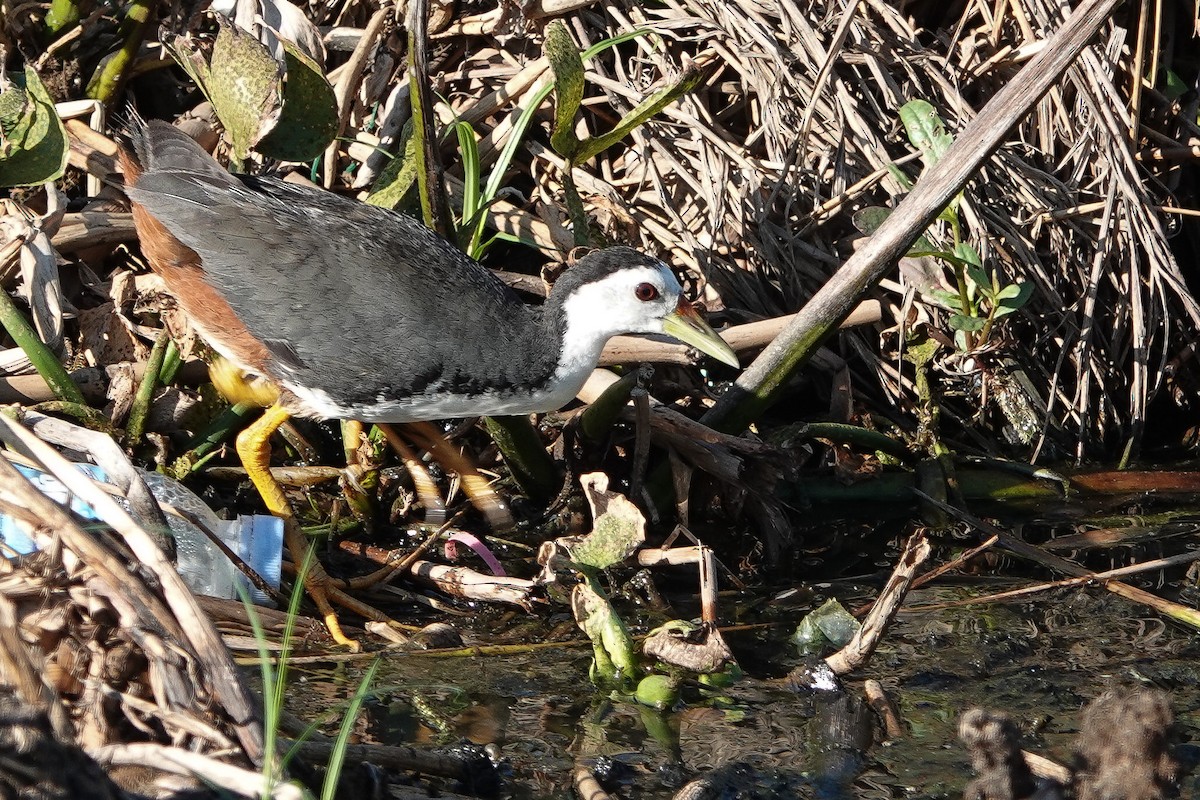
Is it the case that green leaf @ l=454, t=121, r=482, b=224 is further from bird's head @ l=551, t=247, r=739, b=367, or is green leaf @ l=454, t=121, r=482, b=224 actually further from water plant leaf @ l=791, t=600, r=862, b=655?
water plant leaf @ l=791, t=600, r=862, b=655

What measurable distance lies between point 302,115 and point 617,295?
1.24 m

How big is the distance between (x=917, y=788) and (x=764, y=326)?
1940 millimetres

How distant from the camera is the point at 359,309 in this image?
3590 mm

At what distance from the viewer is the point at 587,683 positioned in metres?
3.16

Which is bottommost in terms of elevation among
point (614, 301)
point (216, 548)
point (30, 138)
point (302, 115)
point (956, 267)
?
point (216, 548)

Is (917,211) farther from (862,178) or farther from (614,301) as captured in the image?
(862,178)

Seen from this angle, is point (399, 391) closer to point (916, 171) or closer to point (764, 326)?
point (764, 326)

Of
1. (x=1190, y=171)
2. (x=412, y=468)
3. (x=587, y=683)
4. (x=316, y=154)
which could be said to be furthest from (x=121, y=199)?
(x=1190, y=171)

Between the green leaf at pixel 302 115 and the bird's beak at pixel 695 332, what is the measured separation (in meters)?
1.30

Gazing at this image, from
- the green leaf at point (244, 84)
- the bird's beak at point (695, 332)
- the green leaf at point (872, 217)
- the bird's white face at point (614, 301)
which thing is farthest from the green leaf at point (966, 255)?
the green leaf at point (244, 84)

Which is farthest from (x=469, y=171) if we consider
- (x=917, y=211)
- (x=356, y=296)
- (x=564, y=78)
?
(x=917, y=211)

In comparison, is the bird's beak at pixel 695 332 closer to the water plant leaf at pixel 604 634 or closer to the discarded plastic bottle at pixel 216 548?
the water plant leaf at pixel 604 634

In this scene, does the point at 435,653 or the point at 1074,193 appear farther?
the point at 1074,193

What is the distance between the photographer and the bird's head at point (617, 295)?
148 inches
